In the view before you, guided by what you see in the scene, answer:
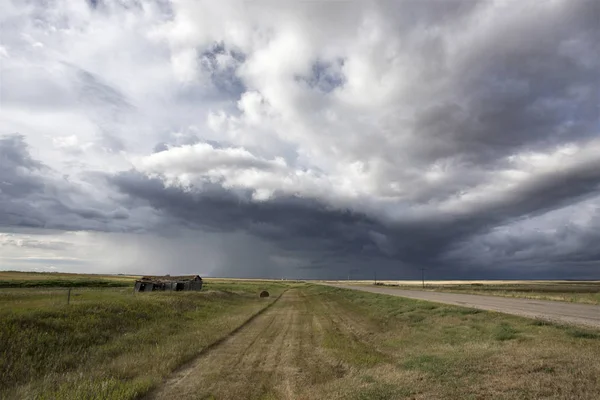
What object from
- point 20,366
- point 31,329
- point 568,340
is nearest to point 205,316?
point 31,329

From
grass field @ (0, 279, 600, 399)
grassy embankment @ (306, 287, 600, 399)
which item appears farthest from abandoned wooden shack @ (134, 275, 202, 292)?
grassy embankment @ (306, 287, 600, 399)

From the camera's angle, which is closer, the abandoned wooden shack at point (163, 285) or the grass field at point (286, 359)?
the grass field at point (286, 359)

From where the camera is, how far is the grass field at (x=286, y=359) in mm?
10648

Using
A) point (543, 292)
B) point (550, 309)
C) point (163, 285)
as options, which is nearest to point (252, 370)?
point (550, 309)

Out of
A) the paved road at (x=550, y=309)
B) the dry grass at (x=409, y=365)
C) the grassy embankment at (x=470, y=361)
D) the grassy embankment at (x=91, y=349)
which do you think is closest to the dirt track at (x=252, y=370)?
the dry grass at (x=409, y=365)

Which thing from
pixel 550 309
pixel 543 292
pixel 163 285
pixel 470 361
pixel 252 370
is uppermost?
pixel 163 285

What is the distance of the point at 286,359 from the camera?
16047 millimetres

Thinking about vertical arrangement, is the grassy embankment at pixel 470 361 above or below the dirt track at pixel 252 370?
above

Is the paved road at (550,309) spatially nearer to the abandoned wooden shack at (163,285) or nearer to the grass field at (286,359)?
the grass field at (286,359)

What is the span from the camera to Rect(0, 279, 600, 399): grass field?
419 inches

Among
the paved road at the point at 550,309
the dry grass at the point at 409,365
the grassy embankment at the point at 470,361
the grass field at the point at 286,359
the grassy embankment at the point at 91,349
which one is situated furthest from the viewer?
the paved road at the point at 550,309

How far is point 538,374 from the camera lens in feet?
34.7

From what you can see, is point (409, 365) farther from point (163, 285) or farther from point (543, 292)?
point (543, 292)

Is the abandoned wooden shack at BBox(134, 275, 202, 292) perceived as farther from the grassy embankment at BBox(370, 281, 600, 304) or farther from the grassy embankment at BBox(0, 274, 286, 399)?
the grassy embankment at BBox(370, 281, 600, 304)
